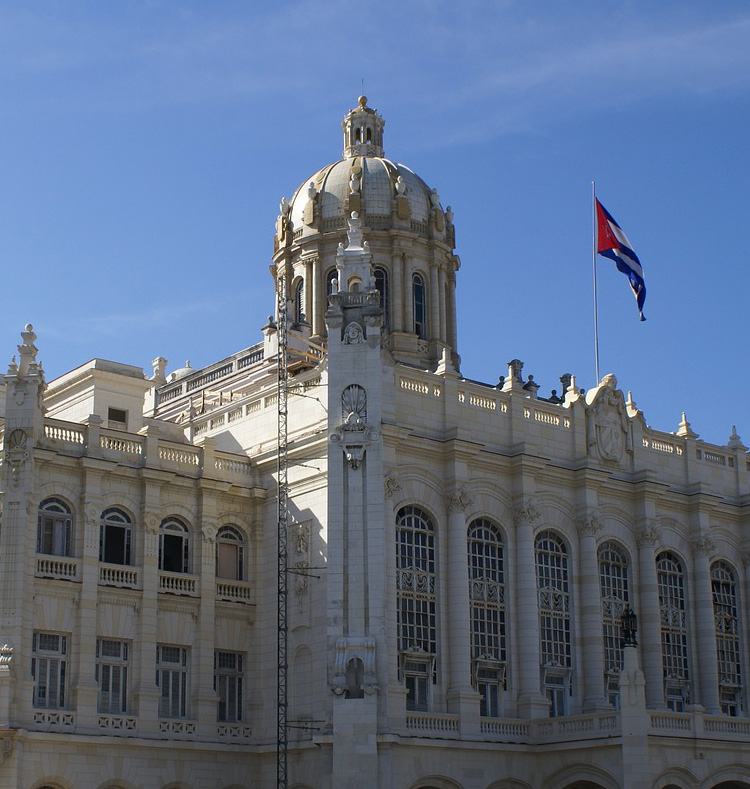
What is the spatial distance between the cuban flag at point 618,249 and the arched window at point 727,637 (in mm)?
11053

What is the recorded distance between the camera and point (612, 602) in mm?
56188

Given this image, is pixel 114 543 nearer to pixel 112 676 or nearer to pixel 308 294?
pixel 112 676

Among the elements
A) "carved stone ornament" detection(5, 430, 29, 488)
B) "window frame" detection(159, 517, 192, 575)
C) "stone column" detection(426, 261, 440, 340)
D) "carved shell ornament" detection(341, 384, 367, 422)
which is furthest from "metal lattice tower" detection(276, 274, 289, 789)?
"stone column" detection(426, 261, 440, 340)

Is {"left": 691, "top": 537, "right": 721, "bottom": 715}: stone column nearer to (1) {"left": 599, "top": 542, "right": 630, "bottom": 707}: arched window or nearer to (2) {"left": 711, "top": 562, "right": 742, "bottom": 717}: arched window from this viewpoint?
(2) {"left": 711, "top": 562, "right": 742, "bottom": 717}: arched window

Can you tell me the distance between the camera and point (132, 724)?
4784cm

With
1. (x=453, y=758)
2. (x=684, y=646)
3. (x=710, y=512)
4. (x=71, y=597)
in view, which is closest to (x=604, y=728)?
(x=453, y=758)

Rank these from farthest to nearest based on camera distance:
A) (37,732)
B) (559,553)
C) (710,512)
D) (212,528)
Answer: (710,512) < (559,553) < (212,528) < (37,732)

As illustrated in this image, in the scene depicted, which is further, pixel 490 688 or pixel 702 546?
pixel 702 546

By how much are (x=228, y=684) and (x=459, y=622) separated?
8147 millimetres

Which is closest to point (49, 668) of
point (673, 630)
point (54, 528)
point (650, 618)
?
point (54, 528)

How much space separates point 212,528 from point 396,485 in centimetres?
661

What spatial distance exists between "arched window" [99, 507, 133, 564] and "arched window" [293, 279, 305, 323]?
17.6m

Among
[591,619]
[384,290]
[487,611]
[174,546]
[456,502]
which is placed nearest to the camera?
[174,546]

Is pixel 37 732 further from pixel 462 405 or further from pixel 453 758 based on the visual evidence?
pixel 462 405
